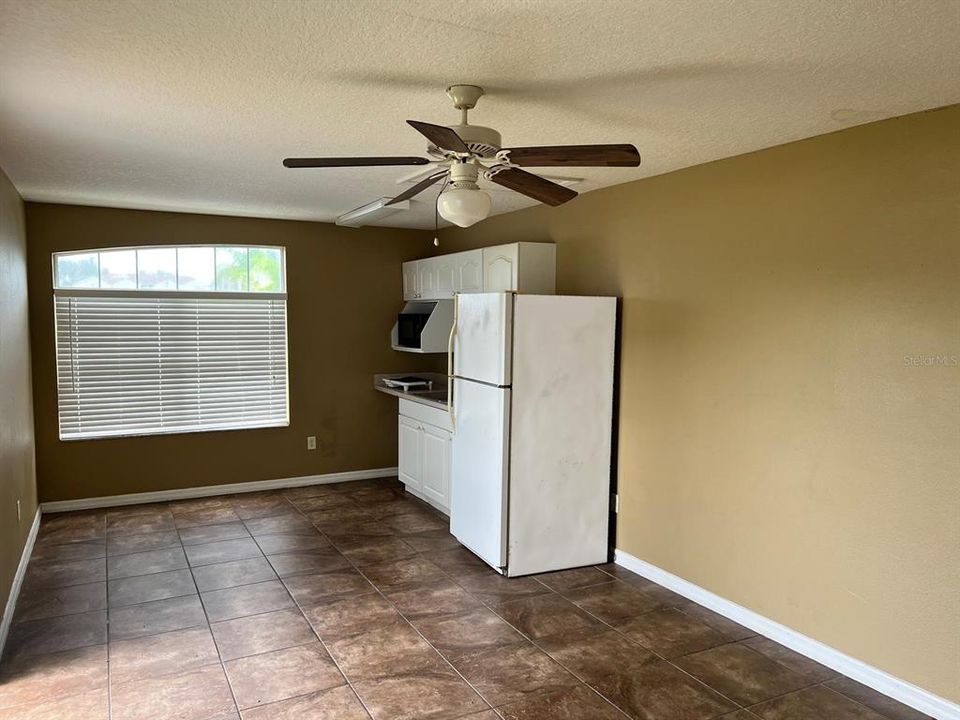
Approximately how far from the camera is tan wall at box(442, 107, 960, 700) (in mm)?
2682

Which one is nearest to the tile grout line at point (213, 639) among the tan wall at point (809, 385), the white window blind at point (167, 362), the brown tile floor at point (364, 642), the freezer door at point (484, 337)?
the brown tile floor at point (364, 642)

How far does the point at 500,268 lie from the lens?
193 inches

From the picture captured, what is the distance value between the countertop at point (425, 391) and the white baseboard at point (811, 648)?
2086mm

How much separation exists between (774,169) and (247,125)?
249cm

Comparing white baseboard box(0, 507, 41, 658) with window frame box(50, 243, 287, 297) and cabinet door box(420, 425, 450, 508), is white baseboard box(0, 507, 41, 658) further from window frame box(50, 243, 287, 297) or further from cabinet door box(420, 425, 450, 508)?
cabinet door box(420, 425, 450, 508)

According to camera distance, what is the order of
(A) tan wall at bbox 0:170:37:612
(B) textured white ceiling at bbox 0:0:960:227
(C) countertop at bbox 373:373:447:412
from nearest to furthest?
(B) textured white ceiling at bbox 0:0:960:227
(A) tan wall at bbox 0:170:37:612
(C) countertop at bbox 373:373:447:412

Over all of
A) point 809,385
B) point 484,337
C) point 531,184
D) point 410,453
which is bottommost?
point 410,453

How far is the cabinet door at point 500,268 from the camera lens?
4754 mm

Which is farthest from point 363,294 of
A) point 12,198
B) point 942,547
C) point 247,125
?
point 942,547

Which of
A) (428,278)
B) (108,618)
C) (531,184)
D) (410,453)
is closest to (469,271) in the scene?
(428,278)

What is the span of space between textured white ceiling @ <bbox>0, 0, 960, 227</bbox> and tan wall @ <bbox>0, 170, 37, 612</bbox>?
2.41 ft

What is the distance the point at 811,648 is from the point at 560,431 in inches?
68.1

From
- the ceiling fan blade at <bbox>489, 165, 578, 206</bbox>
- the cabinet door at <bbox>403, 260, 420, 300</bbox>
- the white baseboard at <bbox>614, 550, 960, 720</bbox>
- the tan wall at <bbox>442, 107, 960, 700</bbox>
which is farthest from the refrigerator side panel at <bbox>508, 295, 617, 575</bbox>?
the cabinet door at <bbox>403, 260, 420, 300</bbox>

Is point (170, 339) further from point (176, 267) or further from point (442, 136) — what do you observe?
point (442, 136)
